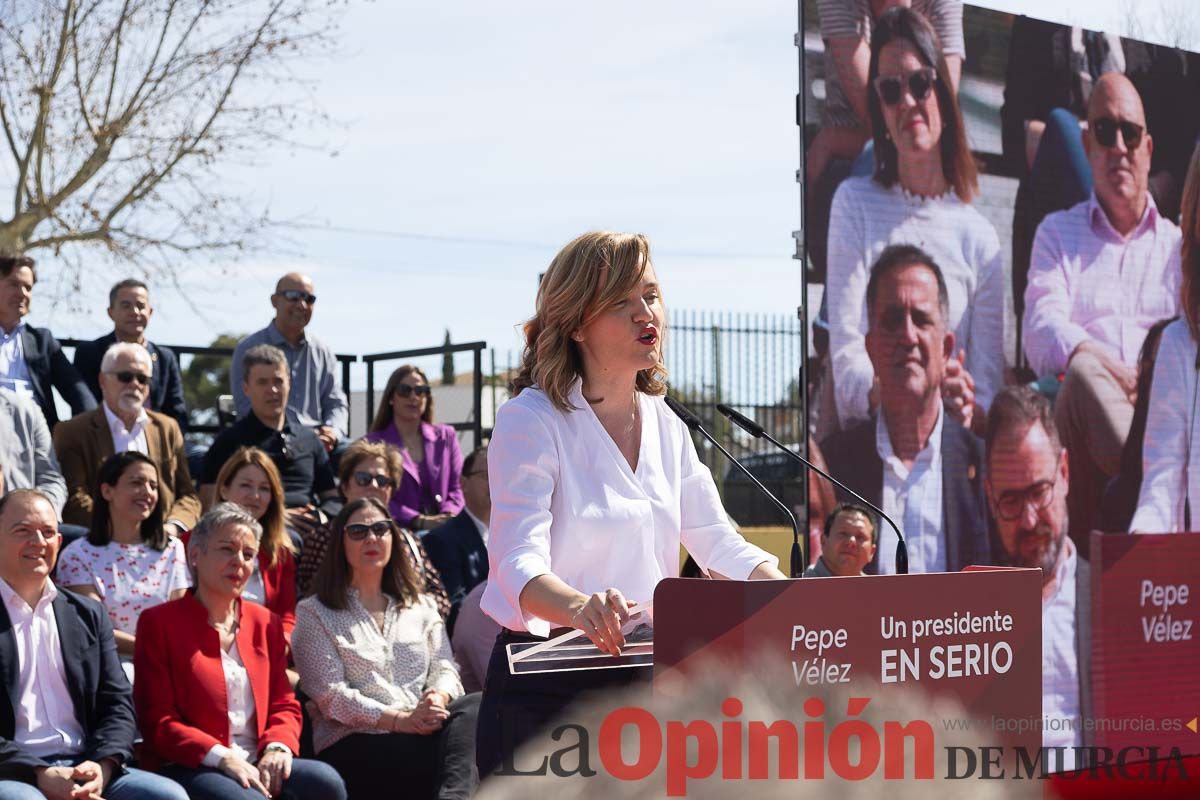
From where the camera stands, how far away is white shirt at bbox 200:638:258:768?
551cm

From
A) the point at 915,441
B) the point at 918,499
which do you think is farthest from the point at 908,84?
the point at 918,499

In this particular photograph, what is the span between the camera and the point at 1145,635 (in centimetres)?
640

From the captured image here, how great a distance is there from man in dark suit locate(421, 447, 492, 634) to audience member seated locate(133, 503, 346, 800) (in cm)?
140

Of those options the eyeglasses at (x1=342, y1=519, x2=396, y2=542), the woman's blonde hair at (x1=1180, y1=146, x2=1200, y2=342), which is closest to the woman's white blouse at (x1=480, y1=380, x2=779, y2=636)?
the eyeglasses at (x1=342, y1=519, x2=396, y2=542)

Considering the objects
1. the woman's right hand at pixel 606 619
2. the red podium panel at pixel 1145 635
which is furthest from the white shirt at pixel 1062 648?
the woman's right hand at pixel 606 619

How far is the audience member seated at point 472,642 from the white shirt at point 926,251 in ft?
6.78

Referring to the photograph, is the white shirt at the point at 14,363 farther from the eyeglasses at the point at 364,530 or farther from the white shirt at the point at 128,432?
the eyeglasses at the point at 364,530

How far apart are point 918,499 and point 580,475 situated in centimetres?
506

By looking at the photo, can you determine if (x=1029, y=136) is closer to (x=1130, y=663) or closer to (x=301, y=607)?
(x=1130, y=663)

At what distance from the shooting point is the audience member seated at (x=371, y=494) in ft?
21.4

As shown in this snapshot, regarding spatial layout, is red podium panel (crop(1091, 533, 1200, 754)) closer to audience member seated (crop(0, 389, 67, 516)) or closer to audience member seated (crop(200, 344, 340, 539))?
audience member seated (crop(200, 344, 340, 539))

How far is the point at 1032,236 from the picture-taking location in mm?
7969

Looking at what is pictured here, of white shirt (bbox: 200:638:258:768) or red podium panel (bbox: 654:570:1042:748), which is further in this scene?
white shirt (bbox: 200:638:258:768)

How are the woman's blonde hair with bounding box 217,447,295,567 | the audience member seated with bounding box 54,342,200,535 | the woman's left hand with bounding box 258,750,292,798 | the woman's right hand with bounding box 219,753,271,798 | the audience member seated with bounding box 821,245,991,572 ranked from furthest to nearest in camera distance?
the audience member seated with bounding box 821,245,991,572 < the audience member seated with bounding box 54,342,200,535 < the woman's blonde hair with bounding box 217,447,295,567 < the woman's left hand with bounding box 258,750,292,798 < the woman's right hand with bounding box 219,753,271,798
